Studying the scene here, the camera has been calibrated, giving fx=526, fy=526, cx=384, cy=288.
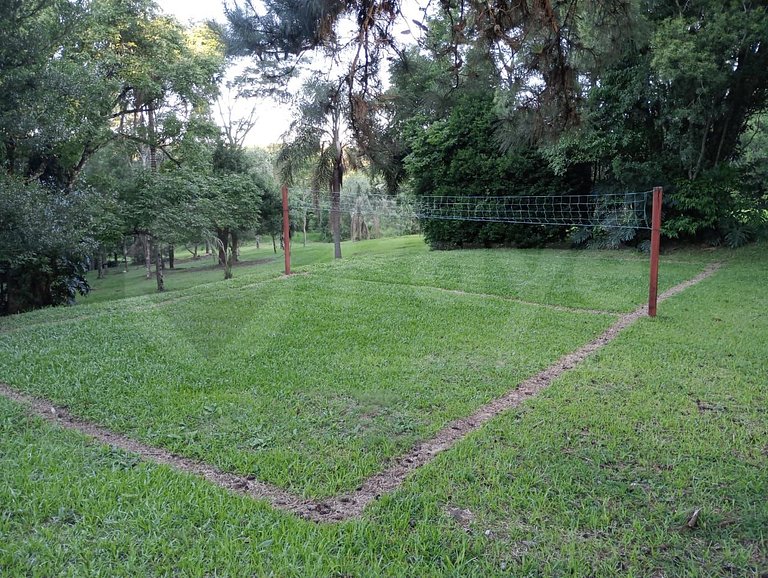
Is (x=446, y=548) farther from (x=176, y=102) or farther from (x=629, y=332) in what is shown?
(x=176, y=102)

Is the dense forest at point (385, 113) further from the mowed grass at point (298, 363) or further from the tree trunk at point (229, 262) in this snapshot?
the tree trunk at point (229, 262)

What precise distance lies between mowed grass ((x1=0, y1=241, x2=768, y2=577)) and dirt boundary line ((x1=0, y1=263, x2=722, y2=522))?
85 millimetres

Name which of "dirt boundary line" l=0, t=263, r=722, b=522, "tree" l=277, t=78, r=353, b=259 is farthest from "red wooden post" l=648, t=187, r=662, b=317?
"tree" l=277, t=78, r=353, b=259

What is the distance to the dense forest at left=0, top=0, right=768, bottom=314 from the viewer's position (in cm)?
309

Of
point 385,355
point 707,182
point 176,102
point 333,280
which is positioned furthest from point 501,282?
point 176,102

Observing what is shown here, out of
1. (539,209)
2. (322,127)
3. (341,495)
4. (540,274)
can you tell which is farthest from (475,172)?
(341,495)

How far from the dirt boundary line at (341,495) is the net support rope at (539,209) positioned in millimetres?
7681

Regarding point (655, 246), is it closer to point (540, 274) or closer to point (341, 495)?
point (540, 274)

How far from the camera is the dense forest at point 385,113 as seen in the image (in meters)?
3.09

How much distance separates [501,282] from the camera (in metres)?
8.22

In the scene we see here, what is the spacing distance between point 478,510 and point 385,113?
231 centimetres

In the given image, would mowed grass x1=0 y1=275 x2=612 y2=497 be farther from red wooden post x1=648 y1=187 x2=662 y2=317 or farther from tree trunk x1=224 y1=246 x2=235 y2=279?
tree trunk x1=224 y1=246 x2=235 y2=279

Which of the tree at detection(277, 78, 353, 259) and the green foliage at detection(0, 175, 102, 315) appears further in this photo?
the green foliage at detection(0, 175, 102, 315)

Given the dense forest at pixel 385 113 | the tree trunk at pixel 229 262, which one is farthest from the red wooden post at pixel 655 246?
the tree trunk at pixel 229 262
